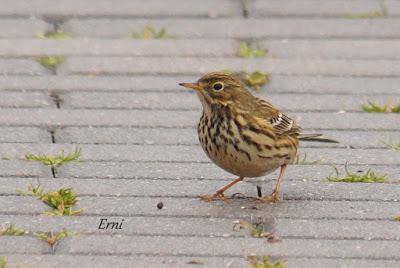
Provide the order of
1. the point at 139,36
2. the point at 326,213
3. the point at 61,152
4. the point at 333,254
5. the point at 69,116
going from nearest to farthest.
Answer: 1. the point at 333,254
2. the point at 326,213
3. the point at 61,152
4. the point at 69,116
5. the point at 139,36

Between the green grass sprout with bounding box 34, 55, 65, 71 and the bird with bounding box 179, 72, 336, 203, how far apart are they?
7.01 ft

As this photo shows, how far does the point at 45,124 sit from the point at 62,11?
219 centimetres

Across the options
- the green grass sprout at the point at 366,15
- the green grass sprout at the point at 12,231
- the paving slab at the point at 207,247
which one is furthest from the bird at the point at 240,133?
the green grass sprout at the point at 366,15

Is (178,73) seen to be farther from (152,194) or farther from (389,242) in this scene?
(389,242)

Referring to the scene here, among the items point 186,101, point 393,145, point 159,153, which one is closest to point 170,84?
point 186,101

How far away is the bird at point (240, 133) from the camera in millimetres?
6664

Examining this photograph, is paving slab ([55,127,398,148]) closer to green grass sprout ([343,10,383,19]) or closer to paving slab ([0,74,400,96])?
paving slab ([0,74,400,96])

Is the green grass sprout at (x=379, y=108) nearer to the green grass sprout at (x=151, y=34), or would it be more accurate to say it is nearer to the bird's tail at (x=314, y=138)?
the bird's tail at (x=314, y=138)

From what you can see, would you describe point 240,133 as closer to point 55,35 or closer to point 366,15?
point 55,35

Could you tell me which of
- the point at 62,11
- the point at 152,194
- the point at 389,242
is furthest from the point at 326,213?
the point at 62,11

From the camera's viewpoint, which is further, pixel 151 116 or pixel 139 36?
pixel 139 36

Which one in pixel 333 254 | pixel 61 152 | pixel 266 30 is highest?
pixel 266 30

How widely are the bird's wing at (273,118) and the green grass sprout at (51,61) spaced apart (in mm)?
2171

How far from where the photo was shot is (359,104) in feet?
26.8
